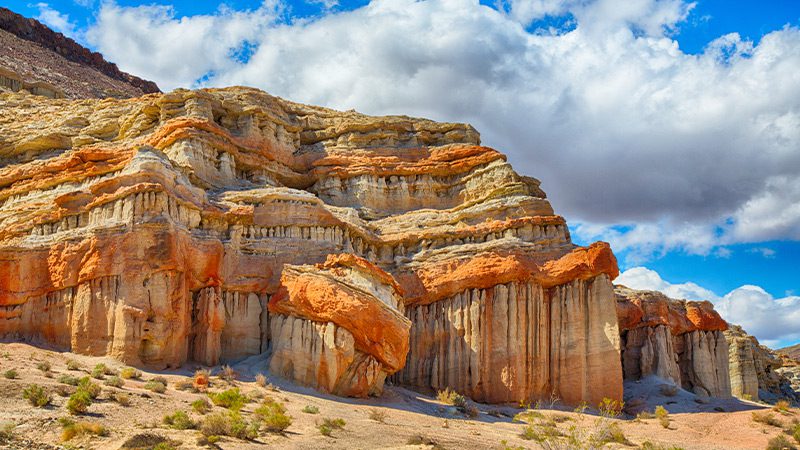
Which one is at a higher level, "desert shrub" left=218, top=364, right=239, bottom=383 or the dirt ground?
"desert shrub" left=218, top=364, right=239, bottom=383

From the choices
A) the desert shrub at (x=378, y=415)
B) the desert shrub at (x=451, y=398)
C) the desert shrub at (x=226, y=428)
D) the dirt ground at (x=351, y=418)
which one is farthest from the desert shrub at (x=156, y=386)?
the desert shrub at (x=451, y=398)

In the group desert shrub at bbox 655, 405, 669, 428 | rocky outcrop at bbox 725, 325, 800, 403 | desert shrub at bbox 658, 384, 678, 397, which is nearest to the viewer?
desert shrub at bbox 655, 405, 669, 428

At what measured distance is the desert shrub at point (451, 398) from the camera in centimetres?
3406

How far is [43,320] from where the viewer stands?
3180cm

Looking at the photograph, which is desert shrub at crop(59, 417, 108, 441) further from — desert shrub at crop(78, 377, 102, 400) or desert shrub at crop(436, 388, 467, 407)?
desert shrub at crop(436, 388, 467, 407)

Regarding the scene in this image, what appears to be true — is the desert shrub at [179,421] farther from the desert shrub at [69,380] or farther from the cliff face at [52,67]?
the cliff face at [52,67]

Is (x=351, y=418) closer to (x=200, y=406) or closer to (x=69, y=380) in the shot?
(x=200, y=406)

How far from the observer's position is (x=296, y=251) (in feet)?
123

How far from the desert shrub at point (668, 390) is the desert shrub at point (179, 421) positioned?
30.2 meters

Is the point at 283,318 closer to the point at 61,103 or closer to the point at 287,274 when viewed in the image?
the point at 287,274

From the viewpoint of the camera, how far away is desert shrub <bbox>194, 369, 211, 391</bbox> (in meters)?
27.2

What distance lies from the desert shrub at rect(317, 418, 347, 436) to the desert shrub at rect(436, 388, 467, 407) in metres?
10.4

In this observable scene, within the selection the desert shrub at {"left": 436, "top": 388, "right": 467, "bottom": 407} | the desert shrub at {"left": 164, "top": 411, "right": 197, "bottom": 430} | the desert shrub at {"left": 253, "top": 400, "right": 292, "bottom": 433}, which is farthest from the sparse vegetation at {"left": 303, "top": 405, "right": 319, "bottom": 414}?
the desert shrub at {"left": 436, "top": 388, "right": 467, "bottom": 407}

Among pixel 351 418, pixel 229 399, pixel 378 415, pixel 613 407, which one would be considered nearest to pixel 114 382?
pixel 229 399
